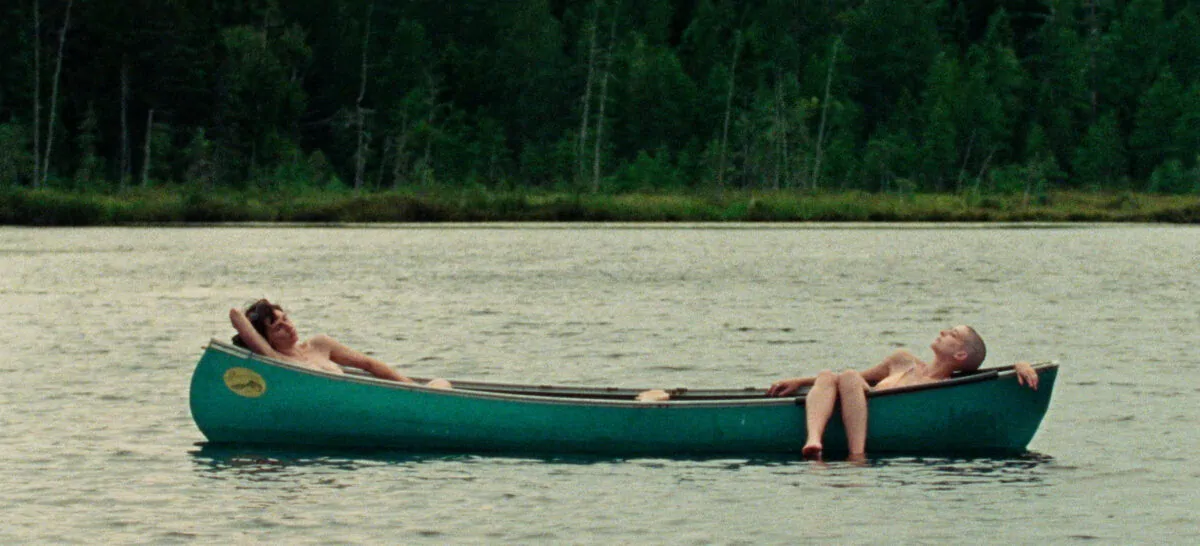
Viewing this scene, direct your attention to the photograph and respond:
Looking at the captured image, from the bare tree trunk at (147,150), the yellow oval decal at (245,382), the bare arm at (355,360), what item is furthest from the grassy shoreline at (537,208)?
the yellow oval decal at (245,382)

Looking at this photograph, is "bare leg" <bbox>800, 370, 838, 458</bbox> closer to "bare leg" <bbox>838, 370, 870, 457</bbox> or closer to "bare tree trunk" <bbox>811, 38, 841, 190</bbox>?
"bare leg" <bbox>838, 370, 870, 457</bbox>

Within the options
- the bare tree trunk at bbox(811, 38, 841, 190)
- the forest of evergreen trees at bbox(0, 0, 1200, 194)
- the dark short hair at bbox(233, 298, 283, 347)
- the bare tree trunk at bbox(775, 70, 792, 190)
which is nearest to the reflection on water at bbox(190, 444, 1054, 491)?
the dark short hair at bbox(233, 298, 283, 347)

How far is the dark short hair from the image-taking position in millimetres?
19438

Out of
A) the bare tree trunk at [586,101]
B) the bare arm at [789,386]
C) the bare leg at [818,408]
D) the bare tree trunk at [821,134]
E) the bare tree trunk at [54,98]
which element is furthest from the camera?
the bare tree trunk at [586,101]

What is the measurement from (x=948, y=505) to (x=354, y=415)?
18.5 feet

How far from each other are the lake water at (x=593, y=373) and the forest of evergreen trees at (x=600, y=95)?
40.8 metres

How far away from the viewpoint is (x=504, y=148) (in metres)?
129

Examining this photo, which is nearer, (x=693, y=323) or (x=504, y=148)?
(x=693, y=323)

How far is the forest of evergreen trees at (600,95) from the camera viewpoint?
110 metres

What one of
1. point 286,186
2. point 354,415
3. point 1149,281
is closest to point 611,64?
point 286,186

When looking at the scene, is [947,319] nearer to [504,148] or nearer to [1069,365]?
[1069,365]

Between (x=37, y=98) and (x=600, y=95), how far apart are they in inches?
A: 1317

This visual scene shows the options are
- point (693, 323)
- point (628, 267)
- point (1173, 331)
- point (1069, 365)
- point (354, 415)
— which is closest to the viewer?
point (354, 415)

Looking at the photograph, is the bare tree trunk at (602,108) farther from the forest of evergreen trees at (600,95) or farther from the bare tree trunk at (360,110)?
the bare tree trunk at (360,110)
